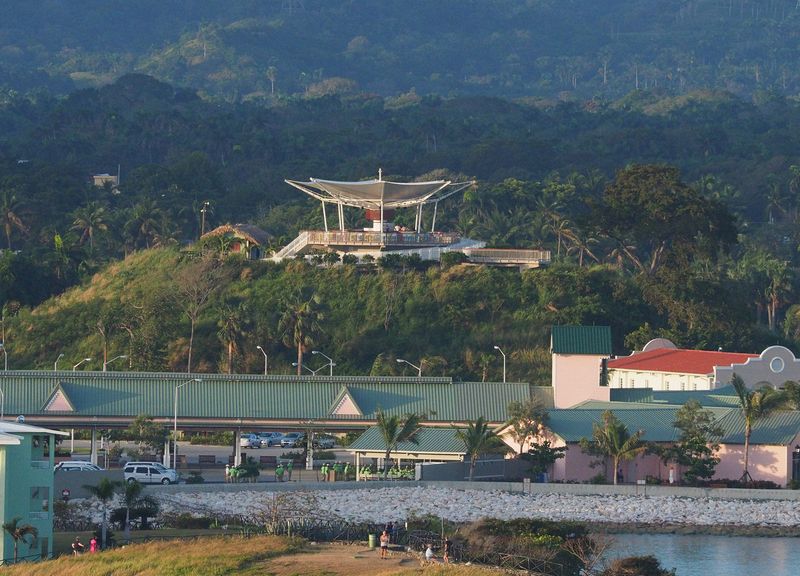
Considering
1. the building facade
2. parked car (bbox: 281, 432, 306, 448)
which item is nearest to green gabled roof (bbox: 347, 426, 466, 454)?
parked car (bbox: 281, 432, 306, 448)

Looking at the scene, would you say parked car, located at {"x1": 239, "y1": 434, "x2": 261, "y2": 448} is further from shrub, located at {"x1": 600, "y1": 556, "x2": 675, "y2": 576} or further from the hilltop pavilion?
shrub, located at {"x1": 600, "y1": 556, "x2": 675, "y2": 576}

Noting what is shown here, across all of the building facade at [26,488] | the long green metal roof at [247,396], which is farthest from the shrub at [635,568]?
the long green metal roof at [247,396]

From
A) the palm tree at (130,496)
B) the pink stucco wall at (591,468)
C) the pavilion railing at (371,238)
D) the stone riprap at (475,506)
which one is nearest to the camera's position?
the palm tree at (130,496)

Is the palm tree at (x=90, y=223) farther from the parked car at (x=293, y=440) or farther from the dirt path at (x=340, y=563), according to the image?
the dirt path at (x=340, y=563)

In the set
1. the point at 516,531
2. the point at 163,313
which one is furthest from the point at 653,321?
the point at 516,531

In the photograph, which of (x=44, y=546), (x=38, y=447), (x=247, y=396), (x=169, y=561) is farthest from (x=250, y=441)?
(x=169, y=561)
